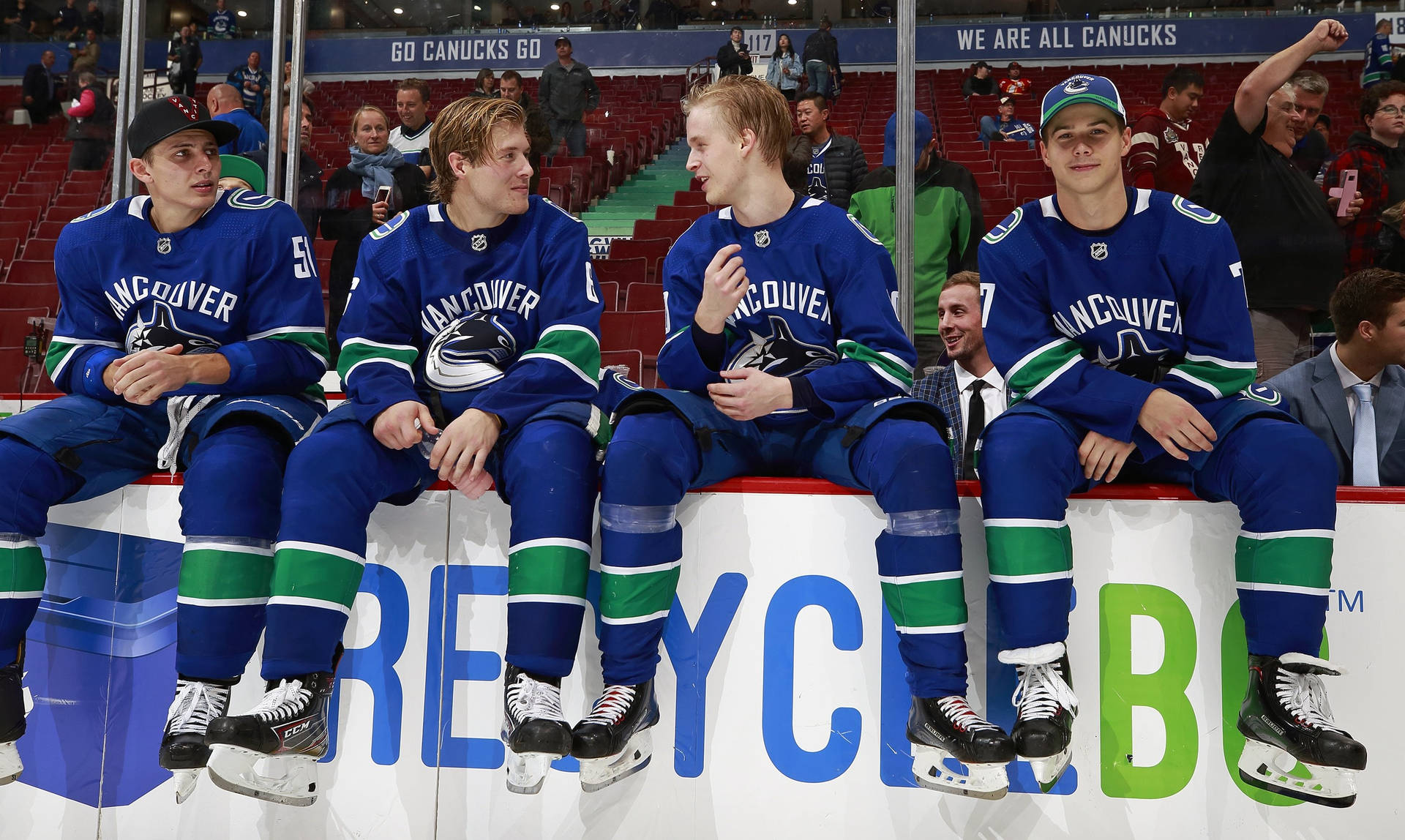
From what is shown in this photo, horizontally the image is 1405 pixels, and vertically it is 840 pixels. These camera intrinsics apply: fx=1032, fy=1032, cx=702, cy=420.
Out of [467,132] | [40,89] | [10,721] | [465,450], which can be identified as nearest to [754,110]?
[467,132]

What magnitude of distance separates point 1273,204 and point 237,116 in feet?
10.8

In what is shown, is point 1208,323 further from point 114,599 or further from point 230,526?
point 114,599

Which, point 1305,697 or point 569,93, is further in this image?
point 569,93

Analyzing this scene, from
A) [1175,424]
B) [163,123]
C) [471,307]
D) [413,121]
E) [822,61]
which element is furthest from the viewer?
[413,121]

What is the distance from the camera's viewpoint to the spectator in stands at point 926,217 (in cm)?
288

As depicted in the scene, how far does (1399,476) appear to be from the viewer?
221cm

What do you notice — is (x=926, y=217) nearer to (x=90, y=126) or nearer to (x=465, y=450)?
(x=465, y=450)

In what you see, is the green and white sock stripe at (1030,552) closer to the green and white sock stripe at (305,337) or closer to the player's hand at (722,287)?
the player's hand at (722,287)

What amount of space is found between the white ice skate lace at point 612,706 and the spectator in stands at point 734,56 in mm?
1854

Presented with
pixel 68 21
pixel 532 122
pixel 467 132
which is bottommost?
pixel 467 132

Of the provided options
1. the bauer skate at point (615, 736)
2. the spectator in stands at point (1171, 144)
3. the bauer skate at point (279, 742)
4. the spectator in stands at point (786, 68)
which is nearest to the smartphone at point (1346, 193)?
the spectator in stands at point (1171, 144)

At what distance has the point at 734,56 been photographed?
10.1 ft

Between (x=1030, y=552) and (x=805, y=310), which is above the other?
(x=805, y=310)

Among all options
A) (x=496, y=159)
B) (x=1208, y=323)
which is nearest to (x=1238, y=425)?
(x=1208, y=323)
